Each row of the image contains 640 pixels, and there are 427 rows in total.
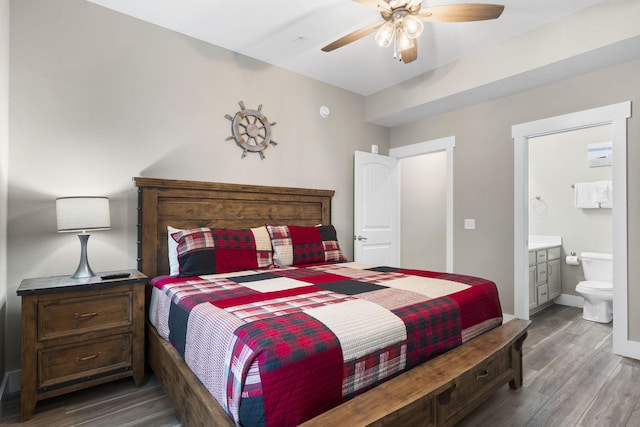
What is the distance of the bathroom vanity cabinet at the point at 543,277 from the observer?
3.83 m

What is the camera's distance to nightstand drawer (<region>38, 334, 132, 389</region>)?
75.3 inches

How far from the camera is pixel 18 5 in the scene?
2250 millimetres

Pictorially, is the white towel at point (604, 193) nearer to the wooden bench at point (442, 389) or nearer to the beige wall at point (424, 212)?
the beige wall at point (424, 212)

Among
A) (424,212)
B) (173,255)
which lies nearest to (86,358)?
(173,255)

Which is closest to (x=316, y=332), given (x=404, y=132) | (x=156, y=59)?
(x=156, y=59)

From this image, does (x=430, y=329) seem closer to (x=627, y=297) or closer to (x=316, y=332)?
(x=316, y=332)

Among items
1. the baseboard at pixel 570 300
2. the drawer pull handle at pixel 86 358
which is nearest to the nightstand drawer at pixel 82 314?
the drawer pull handle at pixel 86 358

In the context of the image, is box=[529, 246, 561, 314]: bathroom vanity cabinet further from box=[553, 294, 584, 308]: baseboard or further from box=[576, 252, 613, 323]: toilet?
box=[576, 252, 613, 323]: toilet

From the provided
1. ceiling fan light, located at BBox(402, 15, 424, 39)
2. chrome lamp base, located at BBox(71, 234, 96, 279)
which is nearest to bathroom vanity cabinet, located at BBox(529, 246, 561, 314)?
ceiling fan light, located at BBox(402, 15, 424, 39)

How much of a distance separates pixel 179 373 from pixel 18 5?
106 inches

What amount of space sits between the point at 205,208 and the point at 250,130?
92 centimetres

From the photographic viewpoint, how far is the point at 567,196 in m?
4.47

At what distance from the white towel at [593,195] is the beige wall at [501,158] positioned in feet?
5.47

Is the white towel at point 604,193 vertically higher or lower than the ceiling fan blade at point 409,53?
lower
